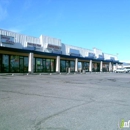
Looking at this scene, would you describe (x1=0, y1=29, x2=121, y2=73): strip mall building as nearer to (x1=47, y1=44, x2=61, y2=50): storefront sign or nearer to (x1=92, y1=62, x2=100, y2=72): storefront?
(x1=47, y1=44, x2=61, y2=50): storefront sign

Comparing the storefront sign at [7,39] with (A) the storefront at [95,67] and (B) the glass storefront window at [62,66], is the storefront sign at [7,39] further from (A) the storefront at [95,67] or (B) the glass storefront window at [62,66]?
(A) the storefront at [95,67]

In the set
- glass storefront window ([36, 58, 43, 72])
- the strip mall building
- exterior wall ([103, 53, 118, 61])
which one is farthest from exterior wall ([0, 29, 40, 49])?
exterior wall ([103, 53, 118, 61])

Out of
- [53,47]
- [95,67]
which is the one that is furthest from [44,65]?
[95,67]

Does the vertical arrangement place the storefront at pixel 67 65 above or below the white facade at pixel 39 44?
below

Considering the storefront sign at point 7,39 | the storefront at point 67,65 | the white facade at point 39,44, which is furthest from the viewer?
the storefront at point 67,65

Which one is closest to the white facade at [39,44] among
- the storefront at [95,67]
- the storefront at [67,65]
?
the storefront at [67,65]

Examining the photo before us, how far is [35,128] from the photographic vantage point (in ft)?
13.6

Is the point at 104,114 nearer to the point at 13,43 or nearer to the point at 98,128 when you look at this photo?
the point at 98,128

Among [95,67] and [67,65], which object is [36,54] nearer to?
[67,65]

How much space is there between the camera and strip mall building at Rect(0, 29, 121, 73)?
87.9 feet

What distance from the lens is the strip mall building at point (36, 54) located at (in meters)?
26.8

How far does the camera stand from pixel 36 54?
30.8m

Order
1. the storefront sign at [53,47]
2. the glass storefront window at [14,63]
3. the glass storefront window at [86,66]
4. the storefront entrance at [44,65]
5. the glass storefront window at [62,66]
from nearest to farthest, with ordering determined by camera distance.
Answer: the glass storefront window at [14,63], the storefront entrance at [44,65], the storefront sign at [53,47], the glass storefront window at [62,66], the glass storefront window at [86,66]

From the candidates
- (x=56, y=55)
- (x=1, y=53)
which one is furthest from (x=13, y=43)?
(x=56, y=55)
